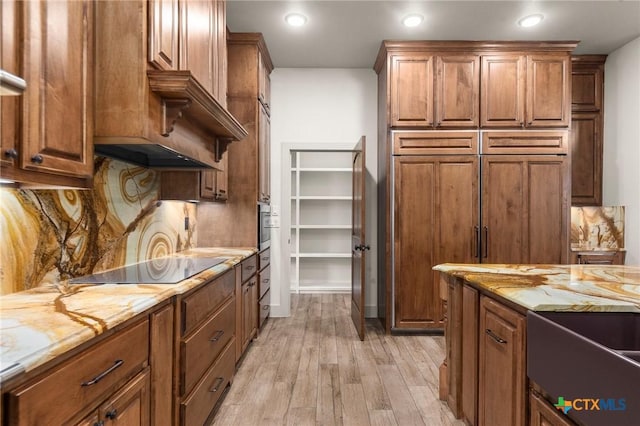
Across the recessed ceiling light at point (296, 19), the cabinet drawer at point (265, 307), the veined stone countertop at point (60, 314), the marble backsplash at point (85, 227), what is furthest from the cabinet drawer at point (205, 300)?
the recessed ceiling light at point (296, 19)

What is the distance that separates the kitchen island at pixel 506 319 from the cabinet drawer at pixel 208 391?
1399 millimetres

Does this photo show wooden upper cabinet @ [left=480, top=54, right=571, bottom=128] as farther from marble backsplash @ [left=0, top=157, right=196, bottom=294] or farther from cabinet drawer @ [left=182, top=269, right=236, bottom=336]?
marble backsplash @ [left=0, top=157, right=196, bottom=294]

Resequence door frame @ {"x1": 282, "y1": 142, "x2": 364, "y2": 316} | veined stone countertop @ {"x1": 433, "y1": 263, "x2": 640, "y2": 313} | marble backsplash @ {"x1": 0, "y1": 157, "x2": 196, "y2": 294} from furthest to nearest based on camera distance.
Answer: door frame @ {"x1": 282, "y1": 142, "x2": 364, "y2": 316}
marble backsplash @ {"x1": 0, "y1": 157, "x2": 196, "y2": 294}
veined stone countertop @ {"x1": 433, "y1": 263, "x2": 640, "y2": 313}

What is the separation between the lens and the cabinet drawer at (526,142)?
3.69m

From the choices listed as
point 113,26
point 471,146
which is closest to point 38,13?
point 113,26

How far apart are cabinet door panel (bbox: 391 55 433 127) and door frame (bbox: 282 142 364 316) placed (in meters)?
0.81

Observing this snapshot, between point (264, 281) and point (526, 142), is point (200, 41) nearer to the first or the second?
point (264, 281)

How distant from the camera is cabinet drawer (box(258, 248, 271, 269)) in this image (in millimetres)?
3623

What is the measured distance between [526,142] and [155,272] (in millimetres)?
3618

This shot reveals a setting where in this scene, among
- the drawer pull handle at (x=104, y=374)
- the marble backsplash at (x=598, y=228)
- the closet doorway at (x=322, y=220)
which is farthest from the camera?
the closet doorway at (x=322, y=220)

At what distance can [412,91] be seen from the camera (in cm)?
373

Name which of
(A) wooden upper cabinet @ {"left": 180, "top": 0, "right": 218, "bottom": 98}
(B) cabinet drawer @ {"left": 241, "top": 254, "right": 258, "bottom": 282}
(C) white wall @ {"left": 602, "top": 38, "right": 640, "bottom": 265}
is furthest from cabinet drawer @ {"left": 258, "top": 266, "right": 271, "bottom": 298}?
(C) white wall @ {"left": 602, "top": 38, "right": 640, "bottom": 265}

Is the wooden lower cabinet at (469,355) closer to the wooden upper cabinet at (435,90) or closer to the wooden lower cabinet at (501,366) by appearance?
the wooden lower cabinet at (501,366)

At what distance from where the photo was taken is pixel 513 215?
3684 mm
